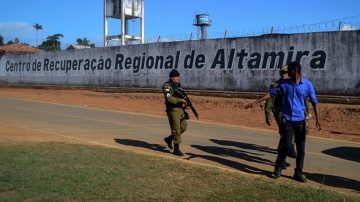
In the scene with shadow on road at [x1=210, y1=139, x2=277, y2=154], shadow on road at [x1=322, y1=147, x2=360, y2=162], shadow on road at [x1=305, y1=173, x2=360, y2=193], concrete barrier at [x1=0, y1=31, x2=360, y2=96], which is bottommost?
shadow on road at [x1=322, y1=147, x2=360, y2=162]

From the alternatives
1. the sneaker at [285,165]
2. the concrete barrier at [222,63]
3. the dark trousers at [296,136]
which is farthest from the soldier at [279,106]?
the concrete barrier at [222,63]

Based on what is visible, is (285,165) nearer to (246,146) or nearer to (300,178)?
(300,178)

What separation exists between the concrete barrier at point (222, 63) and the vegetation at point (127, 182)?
14.9 m

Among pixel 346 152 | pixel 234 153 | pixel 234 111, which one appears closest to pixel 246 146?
pixel 234 153

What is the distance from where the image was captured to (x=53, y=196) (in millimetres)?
6344

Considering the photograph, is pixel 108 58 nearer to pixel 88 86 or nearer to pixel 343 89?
pixel 88 86

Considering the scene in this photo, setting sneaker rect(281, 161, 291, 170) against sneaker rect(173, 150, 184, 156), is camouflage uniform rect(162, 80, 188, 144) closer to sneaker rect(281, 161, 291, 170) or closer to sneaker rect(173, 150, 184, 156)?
sneaker rect(173, 150, 184, 156)

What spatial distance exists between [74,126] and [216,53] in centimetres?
1329

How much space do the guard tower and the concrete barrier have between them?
4.66 meters

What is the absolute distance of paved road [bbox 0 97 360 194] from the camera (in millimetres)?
9023

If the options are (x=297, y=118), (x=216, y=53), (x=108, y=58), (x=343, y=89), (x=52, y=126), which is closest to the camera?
(x=297, y=118)

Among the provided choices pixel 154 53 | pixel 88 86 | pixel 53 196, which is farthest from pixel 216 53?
pixel 53 196

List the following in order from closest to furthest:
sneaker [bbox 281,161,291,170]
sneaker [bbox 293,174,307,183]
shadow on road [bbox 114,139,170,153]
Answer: sneaker [bbox 293,174,307,183]
sneaker [bbox 281,161,291,170]
shadow on road [bbox 114,139,170,153]

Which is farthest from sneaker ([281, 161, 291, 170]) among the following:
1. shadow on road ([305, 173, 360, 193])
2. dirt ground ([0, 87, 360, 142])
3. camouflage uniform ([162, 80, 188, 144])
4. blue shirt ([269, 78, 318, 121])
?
dirt ground ([0, 87, 360, 142])
